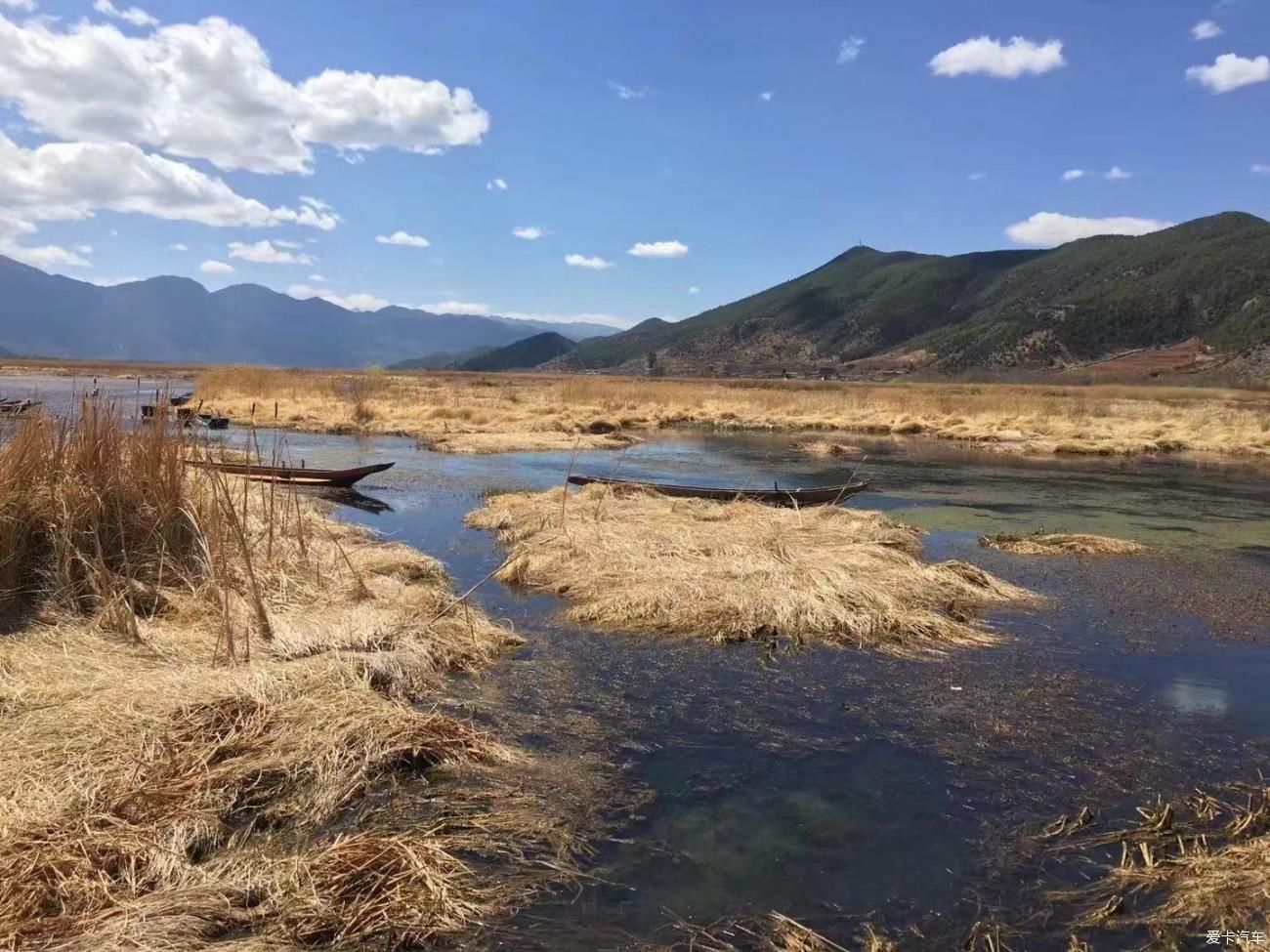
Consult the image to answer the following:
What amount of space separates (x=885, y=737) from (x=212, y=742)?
18.0 ft

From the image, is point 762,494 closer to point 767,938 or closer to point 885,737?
point 885,737

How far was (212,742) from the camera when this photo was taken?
582cm

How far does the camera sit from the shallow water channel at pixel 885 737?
4.99 m

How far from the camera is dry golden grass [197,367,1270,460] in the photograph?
3403 centimetres

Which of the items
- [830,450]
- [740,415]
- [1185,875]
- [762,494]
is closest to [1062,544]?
[762,494]

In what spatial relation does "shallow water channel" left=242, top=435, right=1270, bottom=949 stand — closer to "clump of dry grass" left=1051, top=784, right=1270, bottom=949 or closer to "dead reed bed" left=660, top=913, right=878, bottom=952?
"dead reed bed" left=660, top=913, right=878, bottom=952

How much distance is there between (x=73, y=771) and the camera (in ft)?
17.0

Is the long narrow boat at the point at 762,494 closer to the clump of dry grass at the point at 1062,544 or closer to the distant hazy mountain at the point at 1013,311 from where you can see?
the clump of dry grass at the point at 1062,544

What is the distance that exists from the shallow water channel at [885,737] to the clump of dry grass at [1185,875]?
315 mm

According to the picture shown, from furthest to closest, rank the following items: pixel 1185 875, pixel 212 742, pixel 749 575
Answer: pixel 749 575, pixel 212 742, pixel 1185 875

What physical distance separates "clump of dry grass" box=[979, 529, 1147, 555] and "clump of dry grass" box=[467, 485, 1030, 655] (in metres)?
1.76

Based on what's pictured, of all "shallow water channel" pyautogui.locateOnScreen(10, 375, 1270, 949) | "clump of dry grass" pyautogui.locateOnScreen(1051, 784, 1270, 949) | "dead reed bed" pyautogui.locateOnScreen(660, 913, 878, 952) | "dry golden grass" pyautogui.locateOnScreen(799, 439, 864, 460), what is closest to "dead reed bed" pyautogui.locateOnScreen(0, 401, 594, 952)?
"shallow water channel" pyautogui.locateOnScreen(10, 375, 1270, 949)

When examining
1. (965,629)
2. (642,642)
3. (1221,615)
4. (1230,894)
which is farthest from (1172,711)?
(642,642)

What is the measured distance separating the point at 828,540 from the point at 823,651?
4358 mm
